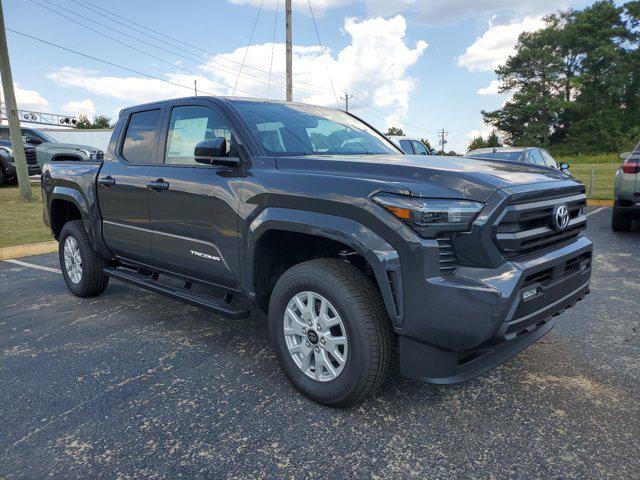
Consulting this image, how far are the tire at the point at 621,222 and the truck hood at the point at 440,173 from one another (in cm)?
587

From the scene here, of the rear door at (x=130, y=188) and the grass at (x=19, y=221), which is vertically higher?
the rear door at (x=130, y=188)

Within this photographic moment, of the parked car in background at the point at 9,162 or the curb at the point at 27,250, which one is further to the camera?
→ the parked car in background at the point at 9,162

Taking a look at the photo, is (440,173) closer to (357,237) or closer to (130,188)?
(357,237)

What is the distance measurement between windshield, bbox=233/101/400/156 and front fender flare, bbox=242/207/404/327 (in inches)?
22.6

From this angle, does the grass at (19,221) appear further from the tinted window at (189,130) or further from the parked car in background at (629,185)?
the parked car in background at (629,185)

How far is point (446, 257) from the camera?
229 cm

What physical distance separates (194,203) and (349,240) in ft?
4.66

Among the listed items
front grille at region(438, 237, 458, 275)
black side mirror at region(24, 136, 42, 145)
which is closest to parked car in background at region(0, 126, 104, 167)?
black side mirror at region(24, 136, 42, 145)

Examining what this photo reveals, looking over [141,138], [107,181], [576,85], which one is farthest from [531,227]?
[576,85]

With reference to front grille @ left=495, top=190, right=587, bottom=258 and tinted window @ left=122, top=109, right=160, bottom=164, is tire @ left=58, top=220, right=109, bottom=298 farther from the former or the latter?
front grille @ left=495, top=190, right=587, bottom=258

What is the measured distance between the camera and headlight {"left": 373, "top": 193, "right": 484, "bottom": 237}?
228 centimetres

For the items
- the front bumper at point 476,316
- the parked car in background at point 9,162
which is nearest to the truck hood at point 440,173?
the front bumper at point 476,316

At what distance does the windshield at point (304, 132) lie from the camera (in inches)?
130

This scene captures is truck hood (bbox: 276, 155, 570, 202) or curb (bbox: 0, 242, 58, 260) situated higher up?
truck hood (bbox: 276, 155, 570, 202)
